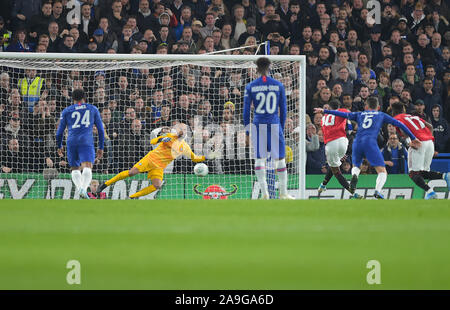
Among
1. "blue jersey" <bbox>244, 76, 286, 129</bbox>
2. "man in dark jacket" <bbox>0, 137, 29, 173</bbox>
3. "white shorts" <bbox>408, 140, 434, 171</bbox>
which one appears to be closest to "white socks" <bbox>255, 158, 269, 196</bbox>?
"blue jersey" <bbox>244, 76, 286, 129</bbox>

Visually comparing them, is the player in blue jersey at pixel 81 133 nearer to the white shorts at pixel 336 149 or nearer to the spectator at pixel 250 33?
the white shorts at pixel 336 149

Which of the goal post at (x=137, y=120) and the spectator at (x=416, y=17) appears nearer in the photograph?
the goal post at (x=137, y=120)

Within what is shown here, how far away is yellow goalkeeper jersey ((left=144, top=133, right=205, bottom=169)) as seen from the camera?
1239cm

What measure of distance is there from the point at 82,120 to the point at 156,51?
11.9ft

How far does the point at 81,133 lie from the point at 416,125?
18.7 feet

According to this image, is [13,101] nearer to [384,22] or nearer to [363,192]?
[363,192]

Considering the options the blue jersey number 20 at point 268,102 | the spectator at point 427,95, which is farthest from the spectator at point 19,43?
the spectator at point 427,95

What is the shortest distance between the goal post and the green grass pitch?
6.05m

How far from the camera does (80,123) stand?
11453 mm

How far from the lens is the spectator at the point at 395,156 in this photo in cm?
1413

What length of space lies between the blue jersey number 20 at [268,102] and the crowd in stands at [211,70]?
3.02 meters

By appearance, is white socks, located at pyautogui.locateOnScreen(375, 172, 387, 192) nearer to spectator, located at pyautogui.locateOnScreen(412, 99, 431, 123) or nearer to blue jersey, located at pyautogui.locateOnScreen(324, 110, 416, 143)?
blue jersey, located at pyautogui.locateOnScreen(324, 110, 416, 143)

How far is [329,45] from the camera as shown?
51.0 feet

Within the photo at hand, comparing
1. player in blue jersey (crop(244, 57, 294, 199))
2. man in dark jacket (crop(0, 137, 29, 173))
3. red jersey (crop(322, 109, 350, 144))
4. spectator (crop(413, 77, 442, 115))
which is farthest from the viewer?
spectator (crop(413, 77, 442, 115))
